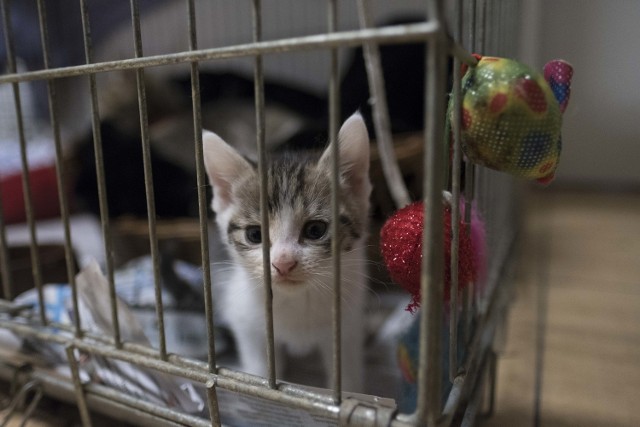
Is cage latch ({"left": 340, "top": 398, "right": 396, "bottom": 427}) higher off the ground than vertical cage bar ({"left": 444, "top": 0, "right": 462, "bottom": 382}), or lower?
lower

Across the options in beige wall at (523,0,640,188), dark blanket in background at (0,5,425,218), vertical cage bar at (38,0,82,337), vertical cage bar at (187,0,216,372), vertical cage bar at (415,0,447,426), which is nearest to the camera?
vertical cage bar at (415,0,447,426)

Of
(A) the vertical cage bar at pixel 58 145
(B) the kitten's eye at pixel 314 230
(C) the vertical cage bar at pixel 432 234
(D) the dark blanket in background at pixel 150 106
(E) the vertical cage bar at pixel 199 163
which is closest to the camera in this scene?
(C) the vertical cage bar at pixel 432 234

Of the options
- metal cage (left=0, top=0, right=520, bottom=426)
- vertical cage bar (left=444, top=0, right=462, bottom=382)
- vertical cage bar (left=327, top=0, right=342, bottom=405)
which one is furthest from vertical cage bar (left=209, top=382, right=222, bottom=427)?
vertical cage bar (left=444, top=0, right=462, bottom=382)

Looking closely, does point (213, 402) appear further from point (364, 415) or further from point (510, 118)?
point (510, 118)

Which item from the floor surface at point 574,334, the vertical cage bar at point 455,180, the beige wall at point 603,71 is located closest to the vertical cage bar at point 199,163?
the vertical cage bar at point 455,180

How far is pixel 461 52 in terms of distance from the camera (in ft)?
1.49

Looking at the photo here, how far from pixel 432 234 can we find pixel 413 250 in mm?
138

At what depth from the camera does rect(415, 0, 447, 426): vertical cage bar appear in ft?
1.28

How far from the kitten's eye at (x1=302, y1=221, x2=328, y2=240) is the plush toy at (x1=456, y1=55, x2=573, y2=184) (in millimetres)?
303

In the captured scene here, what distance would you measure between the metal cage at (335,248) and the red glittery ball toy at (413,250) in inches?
1.4

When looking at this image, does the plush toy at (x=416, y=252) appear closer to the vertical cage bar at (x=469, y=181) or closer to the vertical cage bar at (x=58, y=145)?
the vertical cage bar at (x=469, y=181)

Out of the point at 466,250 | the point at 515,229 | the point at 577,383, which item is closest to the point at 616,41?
the point at 515,229

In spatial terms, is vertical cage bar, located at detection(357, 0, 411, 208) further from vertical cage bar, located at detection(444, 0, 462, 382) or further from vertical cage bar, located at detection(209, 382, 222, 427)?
vertical cage bar, located at detection(209, 382, 222, 427)

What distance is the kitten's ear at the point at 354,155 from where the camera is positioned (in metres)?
0.65
